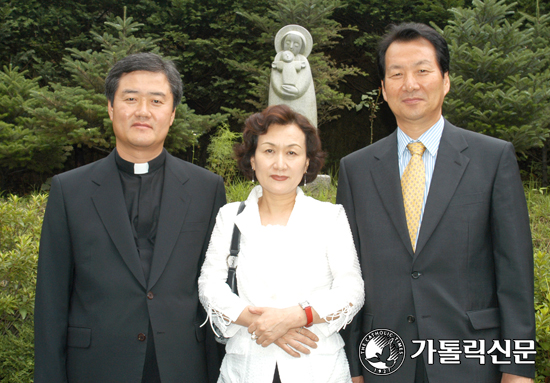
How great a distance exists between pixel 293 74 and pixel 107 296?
205 inches

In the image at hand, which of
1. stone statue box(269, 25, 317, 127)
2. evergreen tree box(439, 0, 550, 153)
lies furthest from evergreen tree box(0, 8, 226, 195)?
evergreen tree box(439, 0, 550, 153)

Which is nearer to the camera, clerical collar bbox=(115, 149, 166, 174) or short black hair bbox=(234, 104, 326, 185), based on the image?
short black hair bbox=(234, 104, 326, 185)

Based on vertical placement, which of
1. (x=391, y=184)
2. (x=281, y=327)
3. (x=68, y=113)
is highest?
(x=68, y=113)

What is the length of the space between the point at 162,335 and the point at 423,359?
1001mm

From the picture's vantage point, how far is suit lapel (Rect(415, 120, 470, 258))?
5.52ft

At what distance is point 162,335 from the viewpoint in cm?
176

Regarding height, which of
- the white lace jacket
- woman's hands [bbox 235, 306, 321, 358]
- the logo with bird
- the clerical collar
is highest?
the clerical collar

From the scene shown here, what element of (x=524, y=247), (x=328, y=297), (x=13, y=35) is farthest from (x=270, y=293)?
(x=13, y=35)

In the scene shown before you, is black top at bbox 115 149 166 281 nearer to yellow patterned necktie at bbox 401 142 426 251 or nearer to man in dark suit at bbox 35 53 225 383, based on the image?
man in dark suit at bbox 35 53 225 383

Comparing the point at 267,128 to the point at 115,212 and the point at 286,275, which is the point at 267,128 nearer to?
the point at 286,275

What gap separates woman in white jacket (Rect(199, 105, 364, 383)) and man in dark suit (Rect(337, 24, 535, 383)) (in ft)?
0.46

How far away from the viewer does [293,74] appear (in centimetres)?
642

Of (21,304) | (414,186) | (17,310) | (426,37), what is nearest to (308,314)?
(414,186)

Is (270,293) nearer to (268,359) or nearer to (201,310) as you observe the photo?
(268,359)
